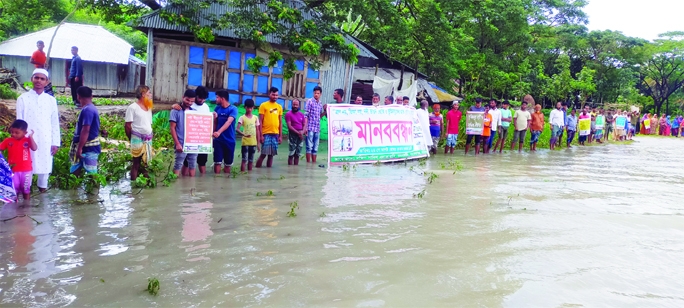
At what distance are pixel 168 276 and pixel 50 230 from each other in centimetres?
189

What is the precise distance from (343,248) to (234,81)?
12.6m

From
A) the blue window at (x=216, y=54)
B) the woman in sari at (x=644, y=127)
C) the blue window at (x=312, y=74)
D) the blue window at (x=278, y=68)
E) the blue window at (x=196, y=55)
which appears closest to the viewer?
the blue window at (x=196, y=55)

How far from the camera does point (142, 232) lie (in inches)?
205

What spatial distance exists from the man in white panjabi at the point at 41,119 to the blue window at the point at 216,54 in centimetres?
1009

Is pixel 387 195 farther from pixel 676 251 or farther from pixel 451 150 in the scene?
pixel 451 150

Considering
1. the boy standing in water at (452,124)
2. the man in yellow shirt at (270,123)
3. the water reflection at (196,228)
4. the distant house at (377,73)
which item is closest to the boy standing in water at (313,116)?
the man in yellow shirt at (270,123)

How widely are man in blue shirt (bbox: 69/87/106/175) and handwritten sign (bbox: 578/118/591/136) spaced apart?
1839cm

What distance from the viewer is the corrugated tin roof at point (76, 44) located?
26.6 m

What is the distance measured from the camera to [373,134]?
11.1 m

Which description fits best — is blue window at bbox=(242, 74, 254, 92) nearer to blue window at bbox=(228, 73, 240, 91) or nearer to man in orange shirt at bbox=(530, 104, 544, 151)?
blue window at bbox=(228, 73, 240, 91)

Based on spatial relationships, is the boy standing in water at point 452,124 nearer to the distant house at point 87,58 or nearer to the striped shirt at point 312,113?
the striped shirt at point 312,113

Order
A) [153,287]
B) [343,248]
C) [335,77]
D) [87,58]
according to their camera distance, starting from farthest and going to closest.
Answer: [87,58], [335,77], [343,248], [153,287]

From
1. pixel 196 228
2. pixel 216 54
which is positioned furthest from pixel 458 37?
pixel 196 228

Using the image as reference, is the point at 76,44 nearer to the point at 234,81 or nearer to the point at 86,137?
the point at 234,81
